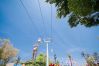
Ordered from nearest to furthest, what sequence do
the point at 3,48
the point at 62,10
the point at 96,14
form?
the point at 96,14, the point at 62,10, the point at 3,48

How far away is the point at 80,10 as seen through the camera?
5703 millimetres

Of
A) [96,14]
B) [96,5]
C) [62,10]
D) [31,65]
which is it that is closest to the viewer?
[96,5]

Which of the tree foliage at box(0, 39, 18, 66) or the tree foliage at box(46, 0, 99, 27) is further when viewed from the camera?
the tree foliage at box(0, 39, 18, 66)

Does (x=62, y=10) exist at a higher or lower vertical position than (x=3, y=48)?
lower

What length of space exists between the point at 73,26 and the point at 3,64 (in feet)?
188

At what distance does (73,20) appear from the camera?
25.5 ft

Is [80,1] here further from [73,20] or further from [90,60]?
[90,60]

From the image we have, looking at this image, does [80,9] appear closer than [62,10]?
Yes

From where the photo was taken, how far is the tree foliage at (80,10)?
5590 millimetres

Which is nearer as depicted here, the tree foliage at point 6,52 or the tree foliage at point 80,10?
the tree foliage at point 80,10

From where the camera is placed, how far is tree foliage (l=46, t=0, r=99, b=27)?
5590 mm

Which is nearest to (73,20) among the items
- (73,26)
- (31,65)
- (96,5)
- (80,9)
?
(73,26)

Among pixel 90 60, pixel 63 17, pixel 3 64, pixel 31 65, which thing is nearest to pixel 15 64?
pixel 3 64

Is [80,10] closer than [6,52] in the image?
Yes
